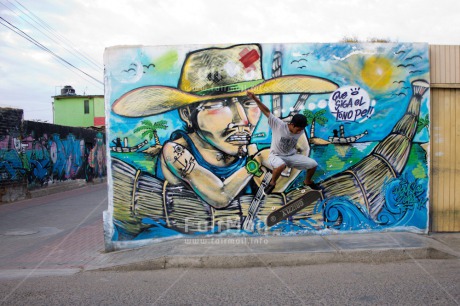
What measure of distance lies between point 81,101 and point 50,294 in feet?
143

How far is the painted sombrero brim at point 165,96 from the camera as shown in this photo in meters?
6.76

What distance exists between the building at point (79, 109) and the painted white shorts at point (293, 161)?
4108cm

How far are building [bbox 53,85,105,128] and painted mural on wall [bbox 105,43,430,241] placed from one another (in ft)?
132

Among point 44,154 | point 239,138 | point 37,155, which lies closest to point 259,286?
point 239,138

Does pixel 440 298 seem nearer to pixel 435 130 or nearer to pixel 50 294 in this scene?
pixel 435 130

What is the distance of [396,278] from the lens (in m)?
5.26

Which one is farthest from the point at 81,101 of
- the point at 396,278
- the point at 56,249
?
the point at 396,278

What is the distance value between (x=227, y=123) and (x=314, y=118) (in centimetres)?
144

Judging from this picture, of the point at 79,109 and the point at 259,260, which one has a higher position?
the point at 79,109

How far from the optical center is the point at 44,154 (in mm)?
17688

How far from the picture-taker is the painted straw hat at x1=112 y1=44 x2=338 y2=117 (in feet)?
22.2

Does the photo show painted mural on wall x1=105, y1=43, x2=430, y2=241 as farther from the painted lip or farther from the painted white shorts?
the painted white shorts

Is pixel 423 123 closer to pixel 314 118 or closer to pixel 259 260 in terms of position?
pixel 314 118

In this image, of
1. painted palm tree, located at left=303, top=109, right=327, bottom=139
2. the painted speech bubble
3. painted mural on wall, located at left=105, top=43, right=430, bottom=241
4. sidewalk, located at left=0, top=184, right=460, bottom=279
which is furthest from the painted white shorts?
sidewalk, located at left=0, top=184, right=460, bottom=279
